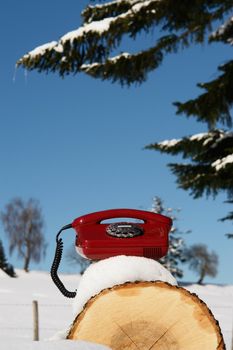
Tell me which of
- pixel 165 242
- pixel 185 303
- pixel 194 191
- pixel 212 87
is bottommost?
pixel 194 191

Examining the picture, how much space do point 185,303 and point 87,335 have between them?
1.62 ft

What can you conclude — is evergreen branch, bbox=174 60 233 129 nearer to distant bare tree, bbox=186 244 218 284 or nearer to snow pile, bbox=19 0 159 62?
snow pile, bbox=19 0 159 62

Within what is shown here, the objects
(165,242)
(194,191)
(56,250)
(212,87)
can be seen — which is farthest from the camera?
(194,191)

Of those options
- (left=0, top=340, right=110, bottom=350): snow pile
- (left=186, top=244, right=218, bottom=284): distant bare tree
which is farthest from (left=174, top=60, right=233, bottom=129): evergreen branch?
(left=186, top=244, right=218, bottom=284): distant bare tree

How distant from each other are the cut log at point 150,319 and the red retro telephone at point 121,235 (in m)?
0.38

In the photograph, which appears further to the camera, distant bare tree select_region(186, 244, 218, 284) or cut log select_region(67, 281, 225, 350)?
distant bare tree select_region(186, 244, 218, 284)

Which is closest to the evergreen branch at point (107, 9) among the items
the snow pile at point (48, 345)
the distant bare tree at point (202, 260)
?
the snow pile at point (48, 345)

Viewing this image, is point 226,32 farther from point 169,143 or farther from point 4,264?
point 4,264

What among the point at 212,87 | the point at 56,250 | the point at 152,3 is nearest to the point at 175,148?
the point at 212,87

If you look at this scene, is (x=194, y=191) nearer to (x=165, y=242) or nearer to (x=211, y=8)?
(x=211, y=8)

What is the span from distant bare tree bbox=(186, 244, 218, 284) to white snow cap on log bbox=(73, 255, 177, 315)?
52.7 m

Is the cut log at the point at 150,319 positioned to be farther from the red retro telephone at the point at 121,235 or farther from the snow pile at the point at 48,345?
the snow pile at the point at 48,345

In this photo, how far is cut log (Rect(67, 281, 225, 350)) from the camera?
8.77ft

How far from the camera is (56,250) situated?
3.43 metres
